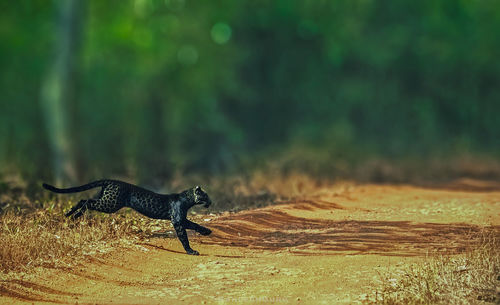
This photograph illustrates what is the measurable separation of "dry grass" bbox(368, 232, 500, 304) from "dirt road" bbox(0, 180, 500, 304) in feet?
0.81

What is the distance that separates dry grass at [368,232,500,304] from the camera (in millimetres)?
6094

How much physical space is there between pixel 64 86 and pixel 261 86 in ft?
42.1

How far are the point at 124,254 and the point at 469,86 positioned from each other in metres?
22.4

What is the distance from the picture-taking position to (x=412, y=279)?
21.4 ft

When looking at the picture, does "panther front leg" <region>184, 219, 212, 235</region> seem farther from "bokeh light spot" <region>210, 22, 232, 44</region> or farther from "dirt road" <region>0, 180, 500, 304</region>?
"bokeh light spot" <region>210, 22, 232, 44</region>

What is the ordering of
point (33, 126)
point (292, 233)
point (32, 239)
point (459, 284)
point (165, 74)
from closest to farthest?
point (459, 284) → point (32, 239) → point (292, 233) → point (165, 74) → point (33, 126)

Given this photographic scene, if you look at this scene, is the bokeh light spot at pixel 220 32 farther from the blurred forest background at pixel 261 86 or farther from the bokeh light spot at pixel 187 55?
the bokeh light spot at pixel 187 55

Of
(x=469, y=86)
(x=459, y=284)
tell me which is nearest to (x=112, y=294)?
(x=459, y=284)

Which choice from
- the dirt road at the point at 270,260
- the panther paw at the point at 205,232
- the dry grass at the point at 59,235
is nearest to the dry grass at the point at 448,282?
the dirt road at the point at 270,260

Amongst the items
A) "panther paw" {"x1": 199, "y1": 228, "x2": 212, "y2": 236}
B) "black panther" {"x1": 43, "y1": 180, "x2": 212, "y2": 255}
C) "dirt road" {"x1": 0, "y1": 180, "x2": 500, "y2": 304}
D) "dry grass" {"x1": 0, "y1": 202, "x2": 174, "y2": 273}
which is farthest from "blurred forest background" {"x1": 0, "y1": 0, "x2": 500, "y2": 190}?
"black panther" {"x1": 43, "y1": 180, "x2": 212, "y2": 255}

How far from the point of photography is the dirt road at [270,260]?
256 inches

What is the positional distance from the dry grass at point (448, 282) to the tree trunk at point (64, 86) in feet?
35.8

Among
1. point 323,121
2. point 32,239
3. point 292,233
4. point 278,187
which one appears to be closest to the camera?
point 32,239

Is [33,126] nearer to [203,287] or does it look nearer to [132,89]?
[132,89]
